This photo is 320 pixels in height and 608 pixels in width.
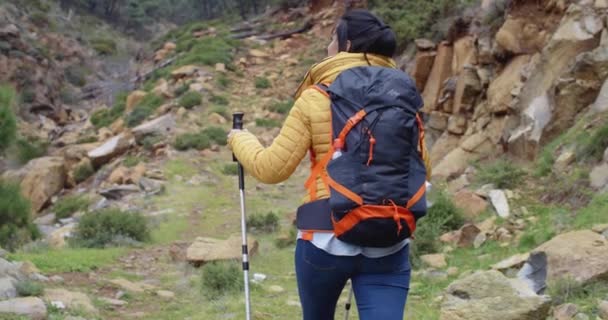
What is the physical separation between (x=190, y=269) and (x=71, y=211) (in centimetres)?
638

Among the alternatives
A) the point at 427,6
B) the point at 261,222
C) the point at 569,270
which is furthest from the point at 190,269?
the point at 427,6

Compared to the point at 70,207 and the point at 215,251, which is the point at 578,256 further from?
the point at 70,207

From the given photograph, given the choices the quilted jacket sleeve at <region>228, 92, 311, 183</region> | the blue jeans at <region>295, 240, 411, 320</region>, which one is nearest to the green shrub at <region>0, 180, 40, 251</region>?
the quilted jacket sleeve at <region>228, 92, 311, 183</region>

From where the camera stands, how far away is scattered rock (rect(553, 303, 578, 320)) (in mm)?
4340

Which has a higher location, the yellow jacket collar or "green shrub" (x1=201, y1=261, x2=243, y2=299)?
the yellow jacket collar

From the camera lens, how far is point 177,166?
1496cm

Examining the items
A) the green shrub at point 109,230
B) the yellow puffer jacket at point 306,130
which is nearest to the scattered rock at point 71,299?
the yellow puffer jacket at point 306,130

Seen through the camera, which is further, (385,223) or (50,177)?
(50,177)

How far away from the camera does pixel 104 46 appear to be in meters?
47.7

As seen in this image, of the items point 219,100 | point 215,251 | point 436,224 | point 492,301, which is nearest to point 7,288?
point 215,251

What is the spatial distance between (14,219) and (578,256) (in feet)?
24.8

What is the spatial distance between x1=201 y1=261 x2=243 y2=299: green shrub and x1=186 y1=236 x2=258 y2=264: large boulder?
0.87m

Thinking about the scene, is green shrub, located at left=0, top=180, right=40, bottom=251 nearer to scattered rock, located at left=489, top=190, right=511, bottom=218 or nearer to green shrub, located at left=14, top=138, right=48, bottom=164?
scattered rock, located at left=489, top=190, right=511, bottom=218

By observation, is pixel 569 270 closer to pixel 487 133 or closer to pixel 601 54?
pixel 601 54
